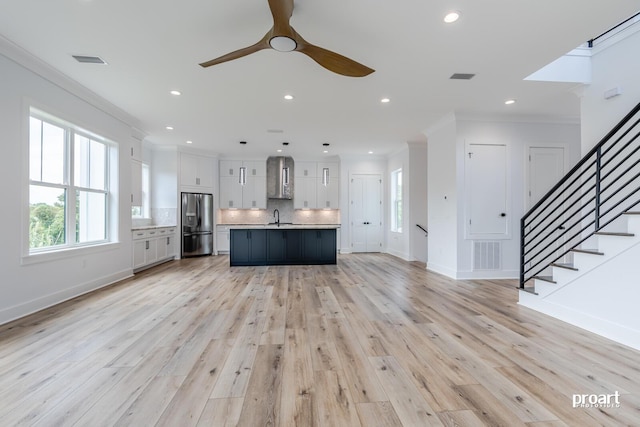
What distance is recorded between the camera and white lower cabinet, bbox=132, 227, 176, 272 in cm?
570

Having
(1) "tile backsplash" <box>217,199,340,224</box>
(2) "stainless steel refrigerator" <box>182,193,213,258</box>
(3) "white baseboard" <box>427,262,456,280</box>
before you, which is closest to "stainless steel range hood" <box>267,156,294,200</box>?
(1) "tile backsplash" <box>217,199,340,224</box>

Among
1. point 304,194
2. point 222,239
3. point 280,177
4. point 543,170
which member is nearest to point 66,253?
point 222,239

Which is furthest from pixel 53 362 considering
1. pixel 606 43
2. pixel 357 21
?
pixel 606 43

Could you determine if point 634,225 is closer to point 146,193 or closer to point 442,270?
point 442,270

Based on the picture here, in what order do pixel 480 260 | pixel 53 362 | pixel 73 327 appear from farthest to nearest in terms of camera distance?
1. pixel 480 260
2. pixel 73 327
3. pixel 53 362

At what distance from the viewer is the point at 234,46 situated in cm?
306

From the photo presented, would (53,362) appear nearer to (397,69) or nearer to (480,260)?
(397,69)

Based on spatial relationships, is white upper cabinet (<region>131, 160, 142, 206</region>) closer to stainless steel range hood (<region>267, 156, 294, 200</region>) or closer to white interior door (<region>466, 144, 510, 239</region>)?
stainless steel range hood (<region>267, 156, 294, 200</region>)

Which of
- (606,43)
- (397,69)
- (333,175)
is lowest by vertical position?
(333,175)

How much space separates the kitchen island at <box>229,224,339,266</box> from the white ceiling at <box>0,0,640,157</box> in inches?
97.9

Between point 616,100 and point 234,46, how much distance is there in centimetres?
468

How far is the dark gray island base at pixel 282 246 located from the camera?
6455 mm

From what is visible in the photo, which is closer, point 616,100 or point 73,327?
point 73,327

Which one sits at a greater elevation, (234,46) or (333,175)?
(234,46)
